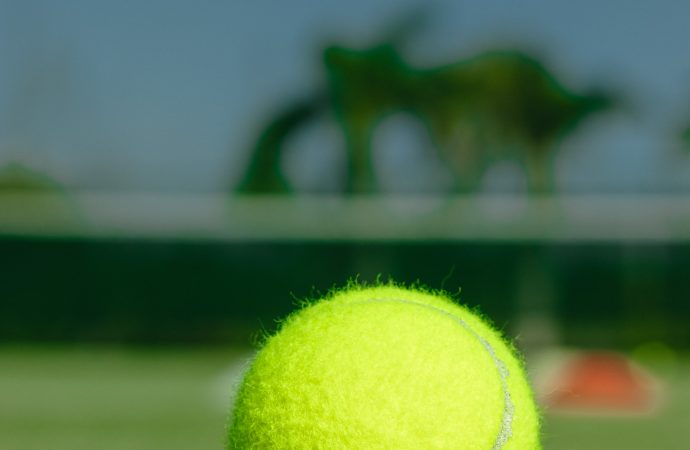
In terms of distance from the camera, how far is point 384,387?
2.47 m

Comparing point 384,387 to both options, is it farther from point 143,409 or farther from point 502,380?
point 143,409

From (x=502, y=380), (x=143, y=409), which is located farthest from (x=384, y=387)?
(x=143, y=409)

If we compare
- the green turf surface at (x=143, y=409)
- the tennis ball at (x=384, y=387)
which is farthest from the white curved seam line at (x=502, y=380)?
the green turf surface at (x=143, y=409)

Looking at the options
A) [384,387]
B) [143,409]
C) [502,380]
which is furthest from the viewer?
[143,409]

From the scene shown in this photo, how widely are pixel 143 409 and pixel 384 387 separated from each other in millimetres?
5084

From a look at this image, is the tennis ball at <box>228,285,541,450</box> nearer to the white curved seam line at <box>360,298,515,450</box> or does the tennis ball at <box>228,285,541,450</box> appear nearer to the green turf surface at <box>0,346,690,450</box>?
the white curved seam line at <box>360,298,515,450</box>

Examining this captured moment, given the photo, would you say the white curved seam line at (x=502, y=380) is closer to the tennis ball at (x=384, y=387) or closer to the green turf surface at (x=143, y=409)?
the tennis ball at (x=384, y=387)

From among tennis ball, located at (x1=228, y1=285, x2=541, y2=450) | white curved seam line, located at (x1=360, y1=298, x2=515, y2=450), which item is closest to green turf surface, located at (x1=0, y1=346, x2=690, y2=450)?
tennis ball, located at (x1=228, y1=285, x2=541, y2=450)

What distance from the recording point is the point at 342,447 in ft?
7.97

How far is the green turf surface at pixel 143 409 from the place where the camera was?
5633mm

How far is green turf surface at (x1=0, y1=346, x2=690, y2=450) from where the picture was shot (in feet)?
18.5

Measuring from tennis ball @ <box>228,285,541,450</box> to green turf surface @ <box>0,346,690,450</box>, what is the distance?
1.64ft

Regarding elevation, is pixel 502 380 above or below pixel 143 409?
below

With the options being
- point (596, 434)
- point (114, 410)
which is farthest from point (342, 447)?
point (114, 410)
